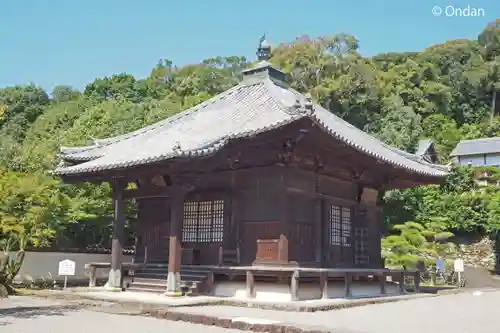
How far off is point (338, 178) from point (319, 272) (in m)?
4.08

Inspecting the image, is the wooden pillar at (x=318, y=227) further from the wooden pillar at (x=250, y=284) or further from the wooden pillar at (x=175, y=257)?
the wooden pillar at (x=175, y=257)

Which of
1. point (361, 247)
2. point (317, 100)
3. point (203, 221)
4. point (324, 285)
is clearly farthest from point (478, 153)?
point (203, 221)

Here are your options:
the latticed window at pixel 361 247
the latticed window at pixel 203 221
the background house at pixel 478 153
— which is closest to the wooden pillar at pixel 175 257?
the latticed window at pixel 203 221

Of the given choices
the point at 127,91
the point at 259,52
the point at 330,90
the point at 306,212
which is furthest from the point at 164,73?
the point at 306,212

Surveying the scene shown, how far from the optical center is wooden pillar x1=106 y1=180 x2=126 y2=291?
16.4 m

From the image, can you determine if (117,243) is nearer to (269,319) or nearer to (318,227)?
(318,227)

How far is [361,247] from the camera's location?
18.8 meters

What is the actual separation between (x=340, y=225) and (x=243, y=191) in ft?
13.1

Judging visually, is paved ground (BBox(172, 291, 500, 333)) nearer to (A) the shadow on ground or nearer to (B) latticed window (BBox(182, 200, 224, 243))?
(A) the shadow on ground

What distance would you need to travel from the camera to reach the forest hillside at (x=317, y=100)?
75.6 ft

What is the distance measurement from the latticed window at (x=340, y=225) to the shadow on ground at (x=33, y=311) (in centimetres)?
844

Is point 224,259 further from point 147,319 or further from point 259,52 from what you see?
point 259,52

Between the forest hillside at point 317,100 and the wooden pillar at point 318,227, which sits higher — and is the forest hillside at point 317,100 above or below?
above

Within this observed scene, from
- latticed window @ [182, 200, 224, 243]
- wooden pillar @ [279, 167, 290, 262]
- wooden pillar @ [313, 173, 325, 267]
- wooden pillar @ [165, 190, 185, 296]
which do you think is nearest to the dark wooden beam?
wooden pillar @ [165, 190, 185, 296]
